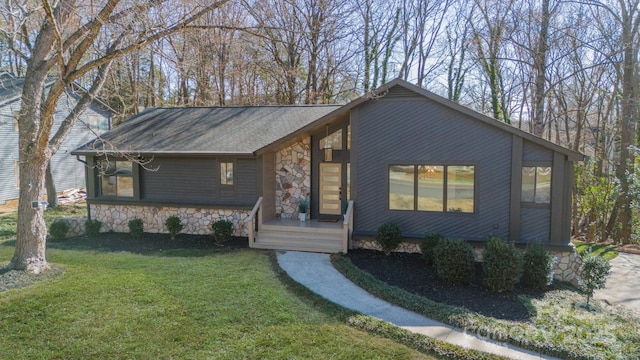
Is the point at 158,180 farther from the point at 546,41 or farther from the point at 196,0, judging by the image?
the point at 546,41

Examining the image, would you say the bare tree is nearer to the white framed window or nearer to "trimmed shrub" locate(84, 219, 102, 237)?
the white framed window

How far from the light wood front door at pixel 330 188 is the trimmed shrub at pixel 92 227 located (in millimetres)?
7158

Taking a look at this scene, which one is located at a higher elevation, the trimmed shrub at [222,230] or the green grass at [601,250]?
the trimmed shrub at [222,230]

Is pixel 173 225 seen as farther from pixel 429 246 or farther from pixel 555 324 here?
pixel 555 324

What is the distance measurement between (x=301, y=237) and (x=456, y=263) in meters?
4.16

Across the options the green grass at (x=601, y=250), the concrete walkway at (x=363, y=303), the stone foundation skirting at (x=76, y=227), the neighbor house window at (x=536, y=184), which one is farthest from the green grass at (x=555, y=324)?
the stone foundation skirting at (x=76, y=227)

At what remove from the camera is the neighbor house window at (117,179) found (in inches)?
499

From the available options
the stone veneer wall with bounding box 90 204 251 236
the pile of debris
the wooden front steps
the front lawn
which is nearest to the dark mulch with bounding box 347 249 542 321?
the wooden front steps

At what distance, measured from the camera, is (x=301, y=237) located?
1068 centimetres

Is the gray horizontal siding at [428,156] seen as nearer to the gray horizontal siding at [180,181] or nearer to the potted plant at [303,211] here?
the potted plant at [303,211]

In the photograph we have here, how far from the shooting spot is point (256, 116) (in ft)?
46.0

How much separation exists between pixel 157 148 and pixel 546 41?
49.3 feet

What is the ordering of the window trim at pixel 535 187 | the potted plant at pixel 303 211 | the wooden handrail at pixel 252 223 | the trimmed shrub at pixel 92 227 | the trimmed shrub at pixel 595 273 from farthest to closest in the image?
the trimmed shrub at pixel 92 227
the potted plant at pixel 303 211
the wooden handrail at pixel 252 223
the window trim at pixel 535 187
the trimmed shrub at pixel 595 273

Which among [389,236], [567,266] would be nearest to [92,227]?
[389,236]
